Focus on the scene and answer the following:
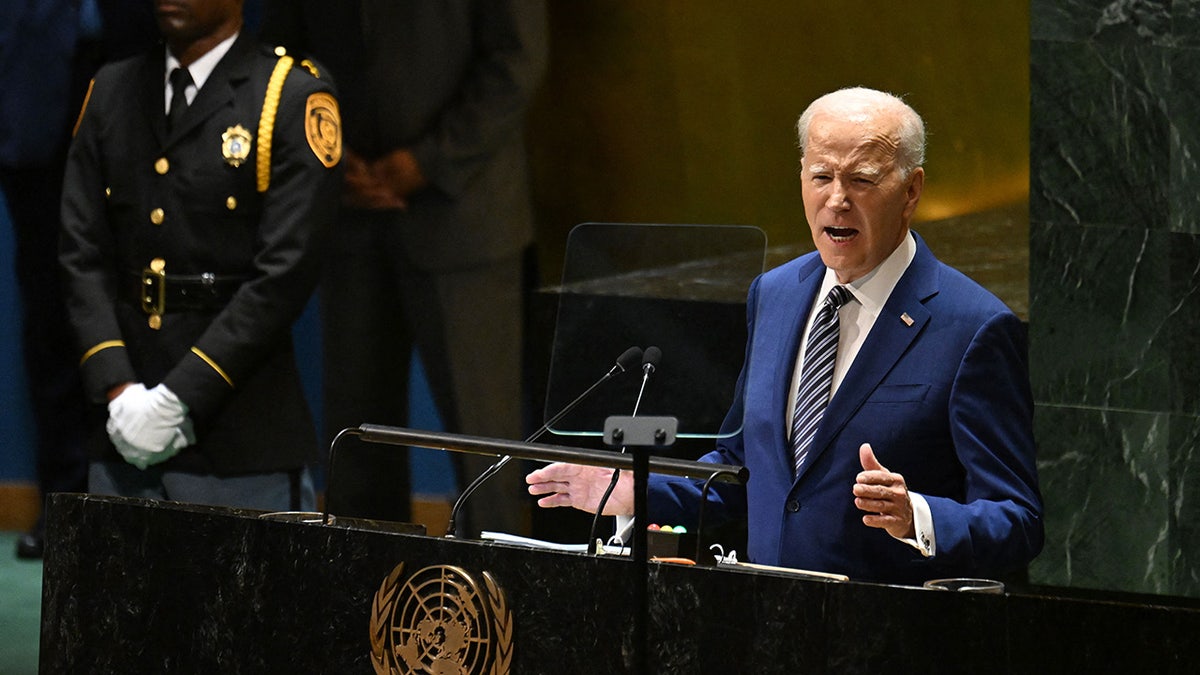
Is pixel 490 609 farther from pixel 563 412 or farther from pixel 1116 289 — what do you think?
pixel 1116 289

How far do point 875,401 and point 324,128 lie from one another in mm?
2971

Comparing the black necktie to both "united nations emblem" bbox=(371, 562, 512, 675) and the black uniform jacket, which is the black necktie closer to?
the black uniform jacket

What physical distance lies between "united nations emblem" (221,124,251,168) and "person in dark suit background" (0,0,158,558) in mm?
918

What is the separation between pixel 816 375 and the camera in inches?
118

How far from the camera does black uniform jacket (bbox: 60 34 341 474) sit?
5.22 metres

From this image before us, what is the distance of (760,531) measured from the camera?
3.06 meters

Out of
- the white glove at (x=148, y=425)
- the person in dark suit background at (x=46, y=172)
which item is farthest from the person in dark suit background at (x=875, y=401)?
the person in dark suit background at (x=46, y=172)

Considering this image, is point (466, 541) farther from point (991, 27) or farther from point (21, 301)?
point (21, 301)

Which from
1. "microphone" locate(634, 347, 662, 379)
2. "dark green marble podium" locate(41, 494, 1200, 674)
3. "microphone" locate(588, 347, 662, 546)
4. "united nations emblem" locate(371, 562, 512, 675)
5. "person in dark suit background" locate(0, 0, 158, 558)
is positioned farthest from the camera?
"person in dark suit background" locate(0, 0, 158, 558)

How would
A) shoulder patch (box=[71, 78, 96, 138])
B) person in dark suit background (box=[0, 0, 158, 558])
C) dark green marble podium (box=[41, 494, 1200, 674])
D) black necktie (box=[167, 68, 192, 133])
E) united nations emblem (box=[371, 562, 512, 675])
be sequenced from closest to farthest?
dark green marble podium (box=[41, 494, 1200, 674])
united nations emblem (box=[371, 562, 512, 675])
black necktie (box=[167, 68, 192, 133])
shoulder patch (box=[71, 78, 96, 138])
person in dark suit background (box=[0, 0, 158, 558])

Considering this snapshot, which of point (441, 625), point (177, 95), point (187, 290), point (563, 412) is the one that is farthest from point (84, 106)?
point (441, 625)

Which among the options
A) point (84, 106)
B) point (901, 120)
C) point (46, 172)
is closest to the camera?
point (901, 120)

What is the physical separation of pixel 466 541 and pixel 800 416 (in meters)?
0.67

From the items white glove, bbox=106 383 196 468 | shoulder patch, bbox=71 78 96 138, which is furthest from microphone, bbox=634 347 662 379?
shoulder patch, bbox=71 78 96 138
